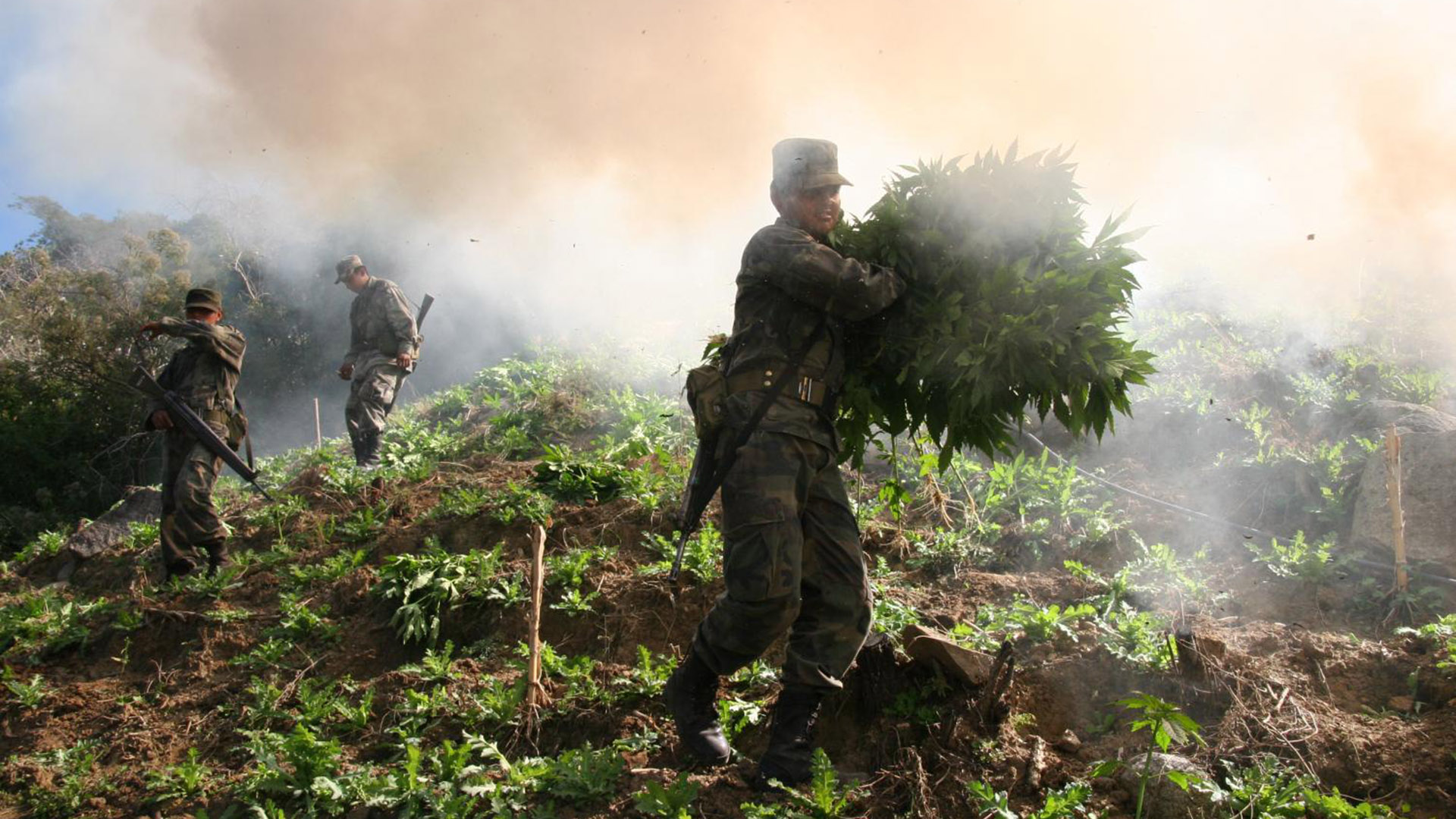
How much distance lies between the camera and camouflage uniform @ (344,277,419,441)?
27.8ft

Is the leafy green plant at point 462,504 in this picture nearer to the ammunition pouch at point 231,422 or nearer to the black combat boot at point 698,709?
the ammunition pouch at point 231,422

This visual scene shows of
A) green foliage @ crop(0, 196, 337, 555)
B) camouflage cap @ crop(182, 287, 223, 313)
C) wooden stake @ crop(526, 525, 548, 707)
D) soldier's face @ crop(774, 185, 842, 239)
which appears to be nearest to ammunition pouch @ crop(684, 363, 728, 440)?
soldier's face @ crop(774, 185, 842, 239)

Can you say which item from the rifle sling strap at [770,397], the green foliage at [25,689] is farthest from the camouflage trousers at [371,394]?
the rifle sling strap at [770,397]

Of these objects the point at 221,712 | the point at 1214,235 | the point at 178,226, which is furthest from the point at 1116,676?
the point at 178,226

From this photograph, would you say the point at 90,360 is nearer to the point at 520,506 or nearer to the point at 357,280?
the point at 357,280

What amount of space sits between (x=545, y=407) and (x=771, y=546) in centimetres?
609

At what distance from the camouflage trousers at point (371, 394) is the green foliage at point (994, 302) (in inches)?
233

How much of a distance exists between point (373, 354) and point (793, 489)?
643 cm

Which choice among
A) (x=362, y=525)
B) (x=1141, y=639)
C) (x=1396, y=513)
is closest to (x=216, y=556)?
(x=362, y=525)

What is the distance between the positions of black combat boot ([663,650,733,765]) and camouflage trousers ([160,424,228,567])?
4375mm

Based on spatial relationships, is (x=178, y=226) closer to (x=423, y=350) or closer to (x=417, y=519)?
(x=423, y=350)

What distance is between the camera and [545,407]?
30.0 feet

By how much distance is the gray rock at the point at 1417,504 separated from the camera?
5.68 metres

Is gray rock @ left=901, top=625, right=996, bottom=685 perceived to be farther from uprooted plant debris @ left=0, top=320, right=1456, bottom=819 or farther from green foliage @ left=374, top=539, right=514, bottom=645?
green foliage @ left=374, top=539, right=514, bottom=645
